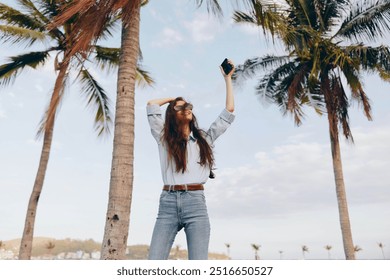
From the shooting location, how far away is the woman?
3100 mm

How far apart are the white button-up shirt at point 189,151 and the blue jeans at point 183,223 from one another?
108 mm

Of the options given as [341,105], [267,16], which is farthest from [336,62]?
[267,16]

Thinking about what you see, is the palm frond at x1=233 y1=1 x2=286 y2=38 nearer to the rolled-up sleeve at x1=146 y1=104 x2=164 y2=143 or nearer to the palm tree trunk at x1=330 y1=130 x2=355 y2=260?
the rolled-up sleeve at x1=146 y1=104 x2=164 y2=143

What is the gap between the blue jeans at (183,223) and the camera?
3.09 metres

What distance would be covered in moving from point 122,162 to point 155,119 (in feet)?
7.13

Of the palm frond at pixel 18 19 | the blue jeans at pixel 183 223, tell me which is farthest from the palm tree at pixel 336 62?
the blue jeans at pixel 183 223

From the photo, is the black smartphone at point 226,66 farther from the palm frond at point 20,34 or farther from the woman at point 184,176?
the palm frond at point 20,34

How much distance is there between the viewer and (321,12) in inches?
659

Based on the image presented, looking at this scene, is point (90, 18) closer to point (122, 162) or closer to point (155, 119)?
point (122, 162)

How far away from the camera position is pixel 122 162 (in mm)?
5609

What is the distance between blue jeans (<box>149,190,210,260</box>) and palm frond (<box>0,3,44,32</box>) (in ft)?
41.9

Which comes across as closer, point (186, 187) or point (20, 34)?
point (186, 187)
